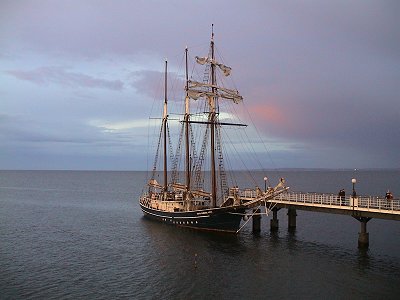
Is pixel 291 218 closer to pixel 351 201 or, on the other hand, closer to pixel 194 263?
pixel 351 201

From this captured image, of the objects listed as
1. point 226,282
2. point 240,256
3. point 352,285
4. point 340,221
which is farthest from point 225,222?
point 340,221

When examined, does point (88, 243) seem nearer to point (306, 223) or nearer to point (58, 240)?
point (58, 240)

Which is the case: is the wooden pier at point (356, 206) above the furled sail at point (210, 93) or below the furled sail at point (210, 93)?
below

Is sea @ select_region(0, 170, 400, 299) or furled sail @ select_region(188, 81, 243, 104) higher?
furled sail @ select_region(188, 81, 243, 104)

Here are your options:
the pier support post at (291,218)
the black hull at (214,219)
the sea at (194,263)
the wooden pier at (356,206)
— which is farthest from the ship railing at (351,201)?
the black hull at (214,219)

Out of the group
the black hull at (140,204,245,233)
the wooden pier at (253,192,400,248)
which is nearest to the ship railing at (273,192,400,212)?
the wooden pier at (253,192,400,248)

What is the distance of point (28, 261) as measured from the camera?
132 ft

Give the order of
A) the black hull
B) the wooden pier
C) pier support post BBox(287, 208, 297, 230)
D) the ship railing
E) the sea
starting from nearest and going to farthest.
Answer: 1. the sea
2. the wooden pier
3. the ship railing
4. the black hull
5. pier support post BBox(287, 208, 297, 230)

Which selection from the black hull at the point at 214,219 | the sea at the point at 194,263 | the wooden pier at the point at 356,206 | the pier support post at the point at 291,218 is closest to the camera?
the sea at the point at 194,263

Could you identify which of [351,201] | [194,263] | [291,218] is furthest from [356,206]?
[194,263]

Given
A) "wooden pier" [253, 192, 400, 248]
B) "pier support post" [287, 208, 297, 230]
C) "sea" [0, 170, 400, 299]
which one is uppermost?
"wooden pier" [253, 192, 400, 248]

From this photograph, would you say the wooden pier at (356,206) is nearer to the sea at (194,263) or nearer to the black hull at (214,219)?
the sea at (194,263)

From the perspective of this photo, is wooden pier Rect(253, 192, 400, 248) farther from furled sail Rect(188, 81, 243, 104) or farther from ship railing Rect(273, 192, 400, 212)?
furled sail Rect(188, 81, 243, 104)

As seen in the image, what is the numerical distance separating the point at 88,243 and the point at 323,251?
29.0 meters
